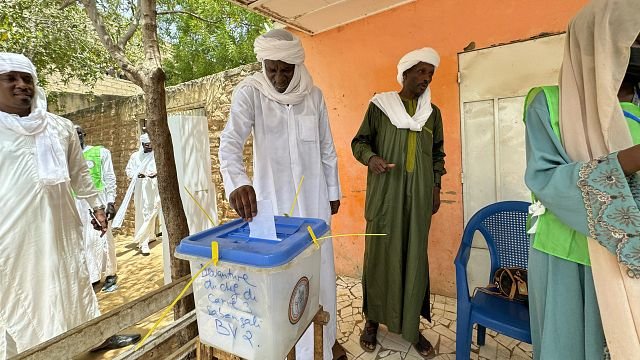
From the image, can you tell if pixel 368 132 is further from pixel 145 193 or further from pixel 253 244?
pixel 145 193

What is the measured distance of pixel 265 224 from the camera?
3.32ft

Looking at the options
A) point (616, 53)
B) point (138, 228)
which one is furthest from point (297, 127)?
point (138, 228)

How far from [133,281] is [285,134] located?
3.76 meters

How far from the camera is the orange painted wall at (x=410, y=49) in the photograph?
7.90 ft

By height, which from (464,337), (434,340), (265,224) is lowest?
(434,340)

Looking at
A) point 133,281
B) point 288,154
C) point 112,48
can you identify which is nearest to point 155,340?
point 288,154

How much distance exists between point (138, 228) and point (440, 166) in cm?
551

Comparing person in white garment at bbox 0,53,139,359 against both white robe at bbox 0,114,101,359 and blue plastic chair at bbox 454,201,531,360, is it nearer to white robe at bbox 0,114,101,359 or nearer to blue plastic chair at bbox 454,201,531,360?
white robe at bbox 0,114,101,359

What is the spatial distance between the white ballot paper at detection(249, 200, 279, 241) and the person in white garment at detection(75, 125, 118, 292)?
11.5ft

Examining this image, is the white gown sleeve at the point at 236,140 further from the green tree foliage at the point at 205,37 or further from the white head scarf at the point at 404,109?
the green tree foliage at the point at 205,37

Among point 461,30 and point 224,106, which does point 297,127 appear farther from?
point 224,106

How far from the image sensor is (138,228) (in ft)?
18.8

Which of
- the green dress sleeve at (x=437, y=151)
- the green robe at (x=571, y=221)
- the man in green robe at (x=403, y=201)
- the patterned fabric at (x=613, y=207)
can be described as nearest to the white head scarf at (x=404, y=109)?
the man in green robe at (x=403, y=201)

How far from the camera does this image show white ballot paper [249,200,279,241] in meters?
1.00
